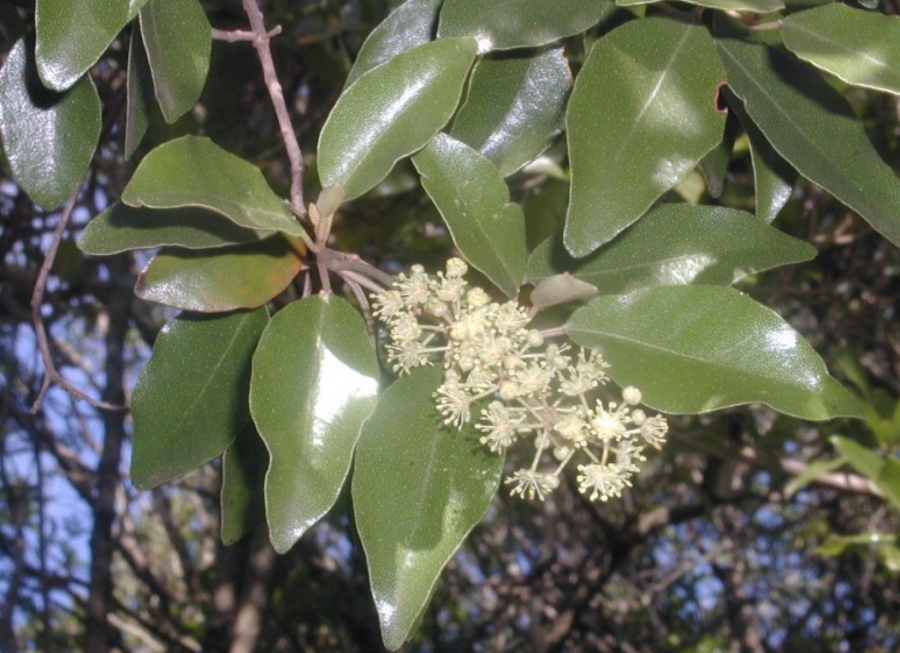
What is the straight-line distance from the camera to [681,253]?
102cm

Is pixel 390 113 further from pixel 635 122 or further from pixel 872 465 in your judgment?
pixel 872 465

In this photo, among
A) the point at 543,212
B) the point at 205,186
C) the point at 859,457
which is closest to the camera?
the point at 205,186

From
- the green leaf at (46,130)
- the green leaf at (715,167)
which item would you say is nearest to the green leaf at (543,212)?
the green leaf at (715,167)

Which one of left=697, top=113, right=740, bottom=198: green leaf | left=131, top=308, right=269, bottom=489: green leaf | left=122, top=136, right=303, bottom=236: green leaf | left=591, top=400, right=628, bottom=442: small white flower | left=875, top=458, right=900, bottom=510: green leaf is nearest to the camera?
left=122, top=136, right=303, bottom=236: green leaf

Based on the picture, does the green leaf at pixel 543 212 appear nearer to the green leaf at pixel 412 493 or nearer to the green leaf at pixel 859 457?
the green leaf at pixel 859 457

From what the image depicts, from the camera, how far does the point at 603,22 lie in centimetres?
109

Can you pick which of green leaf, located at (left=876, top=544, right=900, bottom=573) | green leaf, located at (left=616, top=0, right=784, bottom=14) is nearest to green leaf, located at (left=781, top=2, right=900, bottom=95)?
green leaf, located at (left=616, top=0, right=784, bottom=14)

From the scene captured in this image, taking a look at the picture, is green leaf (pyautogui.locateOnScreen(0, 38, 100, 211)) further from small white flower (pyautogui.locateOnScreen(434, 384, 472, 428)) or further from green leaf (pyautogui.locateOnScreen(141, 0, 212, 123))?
small white flower (pyautogui.locateOnScreen(434, 384, 472, 428))

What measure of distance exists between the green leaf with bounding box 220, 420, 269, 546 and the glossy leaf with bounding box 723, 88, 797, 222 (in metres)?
0.56

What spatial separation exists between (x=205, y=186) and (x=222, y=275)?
0.15 metres

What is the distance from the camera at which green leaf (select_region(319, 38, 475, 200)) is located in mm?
949

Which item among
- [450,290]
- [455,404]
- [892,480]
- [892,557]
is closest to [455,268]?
[450,290]

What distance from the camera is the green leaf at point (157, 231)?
90 cm

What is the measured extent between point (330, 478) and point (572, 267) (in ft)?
1.05
